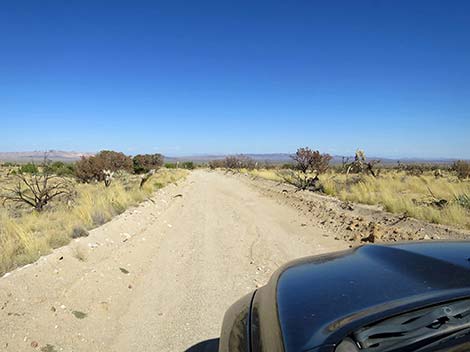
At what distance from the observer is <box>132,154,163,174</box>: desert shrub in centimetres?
5150

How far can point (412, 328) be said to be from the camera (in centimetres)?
172

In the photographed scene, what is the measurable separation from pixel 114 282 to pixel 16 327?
1.80 m

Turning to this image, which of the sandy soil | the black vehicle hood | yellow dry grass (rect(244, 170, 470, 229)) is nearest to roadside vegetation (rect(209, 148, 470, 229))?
yellow dry grass (rect(244, 170, 470, 229))

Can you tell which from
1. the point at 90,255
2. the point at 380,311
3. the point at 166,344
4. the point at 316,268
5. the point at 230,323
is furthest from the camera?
the point at 90,255

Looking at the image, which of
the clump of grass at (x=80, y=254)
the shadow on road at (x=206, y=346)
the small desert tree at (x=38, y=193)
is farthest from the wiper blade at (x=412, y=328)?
the small desert tree at (x=38, y=193)

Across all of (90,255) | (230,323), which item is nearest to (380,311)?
(230,323)

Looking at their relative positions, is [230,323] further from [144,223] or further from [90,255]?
[144,223]

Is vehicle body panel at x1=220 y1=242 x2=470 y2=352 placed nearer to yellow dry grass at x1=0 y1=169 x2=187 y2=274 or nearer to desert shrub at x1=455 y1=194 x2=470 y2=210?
yellow dry grass at x1=0 y1=169 x2=187 y2=274

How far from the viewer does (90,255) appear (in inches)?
288

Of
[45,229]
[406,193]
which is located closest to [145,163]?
[406,193]

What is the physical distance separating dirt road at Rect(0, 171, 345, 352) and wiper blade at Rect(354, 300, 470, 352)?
9.54 ft

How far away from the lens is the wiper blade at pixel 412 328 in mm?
1660

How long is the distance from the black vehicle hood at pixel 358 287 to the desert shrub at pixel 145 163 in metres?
48.8

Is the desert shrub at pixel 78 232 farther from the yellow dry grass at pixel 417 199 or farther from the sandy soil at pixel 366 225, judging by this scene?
the yellow dry grass at pixel 417 199
